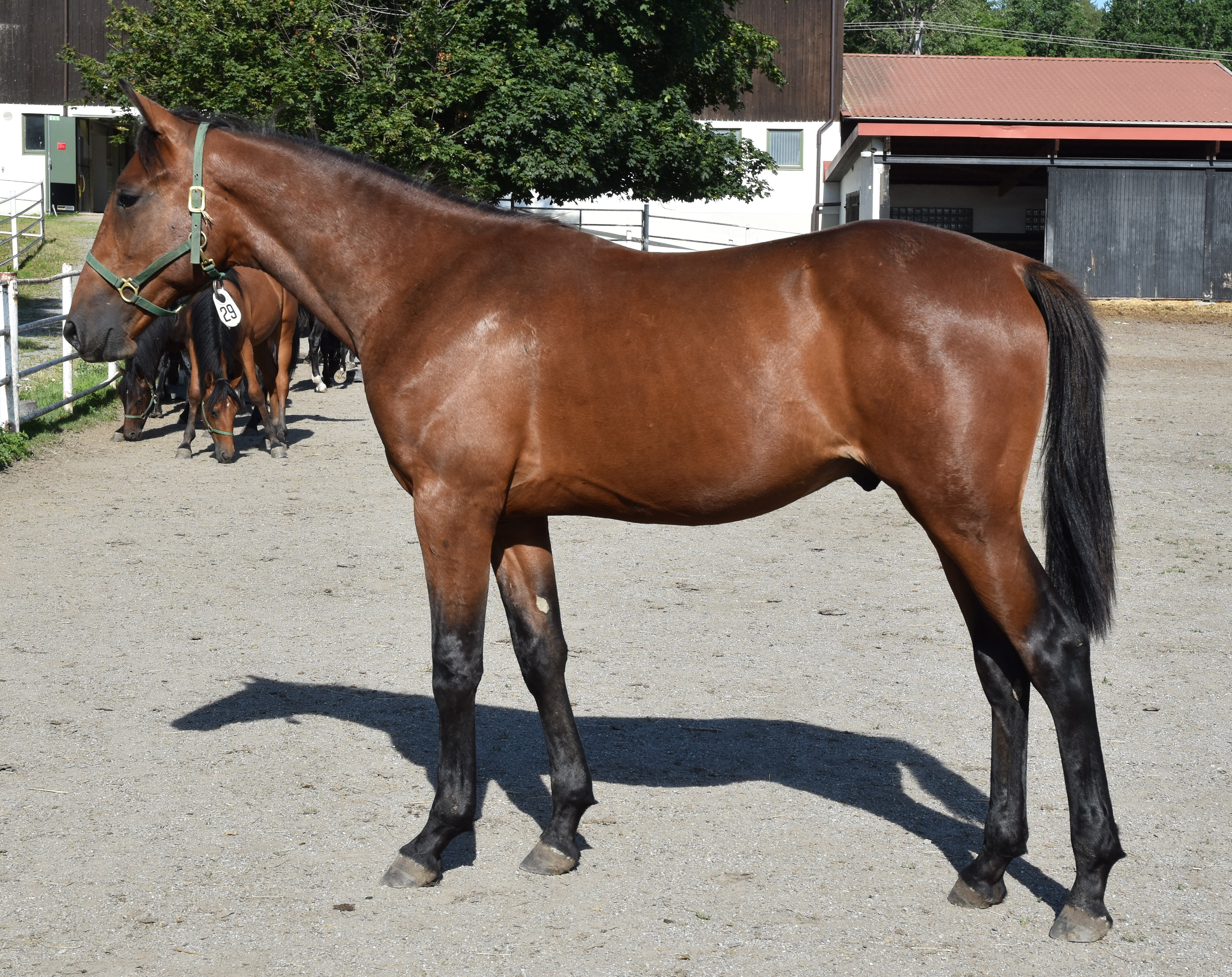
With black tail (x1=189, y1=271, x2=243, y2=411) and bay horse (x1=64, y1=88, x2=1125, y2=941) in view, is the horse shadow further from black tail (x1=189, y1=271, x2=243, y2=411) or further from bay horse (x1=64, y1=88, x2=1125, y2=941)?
black tail (x1=189, y1=271, x2=243, y2=411)

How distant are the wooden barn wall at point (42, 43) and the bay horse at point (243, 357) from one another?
91.2 feet

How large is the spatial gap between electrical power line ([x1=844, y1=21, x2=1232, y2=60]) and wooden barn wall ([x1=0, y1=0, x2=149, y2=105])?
30.1 metres

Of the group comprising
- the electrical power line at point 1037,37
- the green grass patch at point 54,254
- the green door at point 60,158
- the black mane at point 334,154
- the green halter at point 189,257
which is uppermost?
the electrical power line at point 1037,37

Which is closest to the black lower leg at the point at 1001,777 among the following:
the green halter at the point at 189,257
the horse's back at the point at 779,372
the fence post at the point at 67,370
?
the horse's back at the point at 779,372

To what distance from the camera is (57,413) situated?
12.4 metres

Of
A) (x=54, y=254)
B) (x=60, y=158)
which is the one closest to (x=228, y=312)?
(x=54, y=254)

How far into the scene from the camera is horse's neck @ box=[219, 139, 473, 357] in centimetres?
363

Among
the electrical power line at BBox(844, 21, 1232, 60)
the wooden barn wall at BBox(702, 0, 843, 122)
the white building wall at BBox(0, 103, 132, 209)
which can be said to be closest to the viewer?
the wooden barn wall at BBox(702, 0, 843, 122)

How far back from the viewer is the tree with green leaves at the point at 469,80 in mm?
16219

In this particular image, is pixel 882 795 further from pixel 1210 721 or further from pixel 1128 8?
pixel 1128 8

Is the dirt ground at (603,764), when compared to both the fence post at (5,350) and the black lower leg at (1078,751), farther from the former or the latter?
the fence post at (5,350)

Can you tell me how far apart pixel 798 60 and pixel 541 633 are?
34.1 m

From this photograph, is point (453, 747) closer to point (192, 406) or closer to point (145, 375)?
point (192, 406)

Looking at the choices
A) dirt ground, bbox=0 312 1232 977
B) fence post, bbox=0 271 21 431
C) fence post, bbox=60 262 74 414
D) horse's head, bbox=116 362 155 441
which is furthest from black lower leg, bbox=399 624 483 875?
fence post, bbox=60 262 74 414
